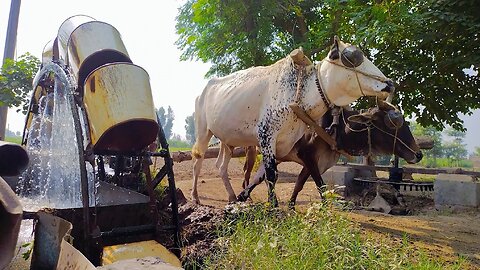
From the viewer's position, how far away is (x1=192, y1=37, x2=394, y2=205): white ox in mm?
4043

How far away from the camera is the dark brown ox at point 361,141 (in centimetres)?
509

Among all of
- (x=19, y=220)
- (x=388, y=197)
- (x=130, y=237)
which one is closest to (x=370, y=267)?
(x=19, y=220)

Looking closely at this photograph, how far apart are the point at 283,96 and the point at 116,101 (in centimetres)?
188

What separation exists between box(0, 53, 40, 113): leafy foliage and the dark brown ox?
619cm

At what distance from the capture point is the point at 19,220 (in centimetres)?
122

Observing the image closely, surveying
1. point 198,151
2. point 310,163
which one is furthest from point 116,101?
point 198,151

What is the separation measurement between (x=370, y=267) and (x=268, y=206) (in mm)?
1130

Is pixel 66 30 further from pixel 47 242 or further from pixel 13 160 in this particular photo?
pixel 13 160

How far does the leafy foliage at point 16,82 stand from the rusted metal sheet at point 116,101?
5987mm

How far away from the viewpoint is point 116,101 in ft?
10.3

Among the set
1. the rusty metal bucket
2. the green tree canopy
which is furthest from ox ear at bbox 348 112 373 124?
the rusty metal bucket

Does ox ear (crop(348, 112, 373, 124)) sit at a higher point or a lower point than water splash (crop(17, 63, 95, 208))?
higher

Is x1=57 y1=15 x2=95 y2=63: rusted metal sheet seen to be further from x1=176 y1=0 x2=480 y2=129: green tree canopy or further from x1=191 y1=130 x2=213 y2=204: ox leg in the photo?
x1=176 y1=0 x2=480 y2=129: green tree canopy

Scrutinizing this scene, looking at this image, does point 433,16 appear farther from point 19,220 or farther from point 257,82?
point 19,220
